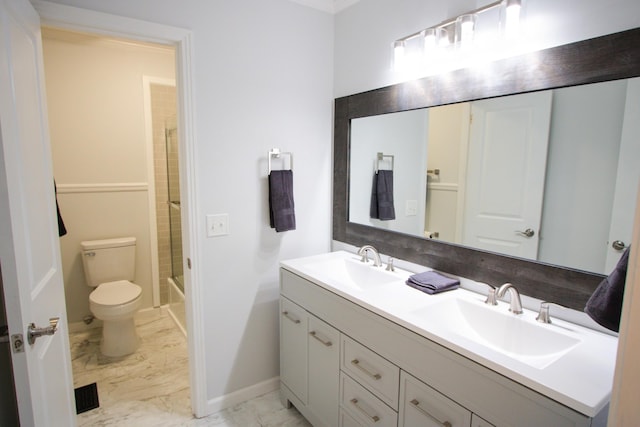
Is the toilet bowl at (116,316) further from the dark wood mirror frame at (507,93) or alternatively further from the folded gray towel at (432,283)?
the folded gray towel at (432,283)

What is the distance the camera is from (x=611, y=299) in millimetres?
920

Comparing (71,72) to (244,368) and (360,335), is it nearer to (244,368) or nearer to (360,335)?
(244,368)

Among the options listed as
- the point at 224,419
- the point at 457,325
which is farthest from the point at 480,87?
the point at 224,419

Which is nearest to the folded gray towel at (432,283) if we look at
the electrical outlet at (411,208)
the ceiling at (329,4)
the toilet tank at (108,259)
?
the electrical outlet at (411,208)

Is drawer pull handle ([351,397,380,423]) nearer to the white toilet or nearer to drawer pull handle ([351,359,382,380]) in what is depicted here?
drawer pull handle ([351,359,382,380])

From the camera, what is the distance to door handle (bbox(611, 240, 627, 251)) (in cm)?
118

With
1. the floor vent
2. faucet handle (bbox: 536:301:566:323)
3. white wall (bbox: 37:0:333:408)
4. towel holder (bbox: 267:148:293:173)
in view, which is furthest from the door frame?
faucet handle (bbox: 536:301:566:323)

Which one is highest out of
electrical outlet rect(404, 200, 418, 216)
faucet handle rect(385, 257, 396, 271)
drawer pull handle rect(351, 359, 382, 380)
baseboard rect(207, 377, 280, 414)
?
electrical outlet rect(404, 200, 418, 216)

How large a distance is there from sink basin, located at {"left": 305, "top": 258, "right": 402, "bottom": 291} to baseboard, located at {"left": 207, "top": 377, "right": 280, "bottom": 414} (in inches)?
33.0

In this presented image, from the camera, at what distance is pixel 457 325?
1.46 m

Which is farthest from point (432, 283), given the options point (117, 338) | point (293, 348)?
point (117, 338)

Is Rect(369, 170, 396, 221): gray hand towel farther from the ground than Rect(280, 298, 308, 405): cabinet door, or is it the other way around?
Rect(369, 170, 396, 221): gray hand towel

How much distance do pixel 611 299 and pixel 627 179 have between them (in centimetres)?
48

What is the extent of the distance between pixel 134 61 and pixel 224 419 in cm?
285
